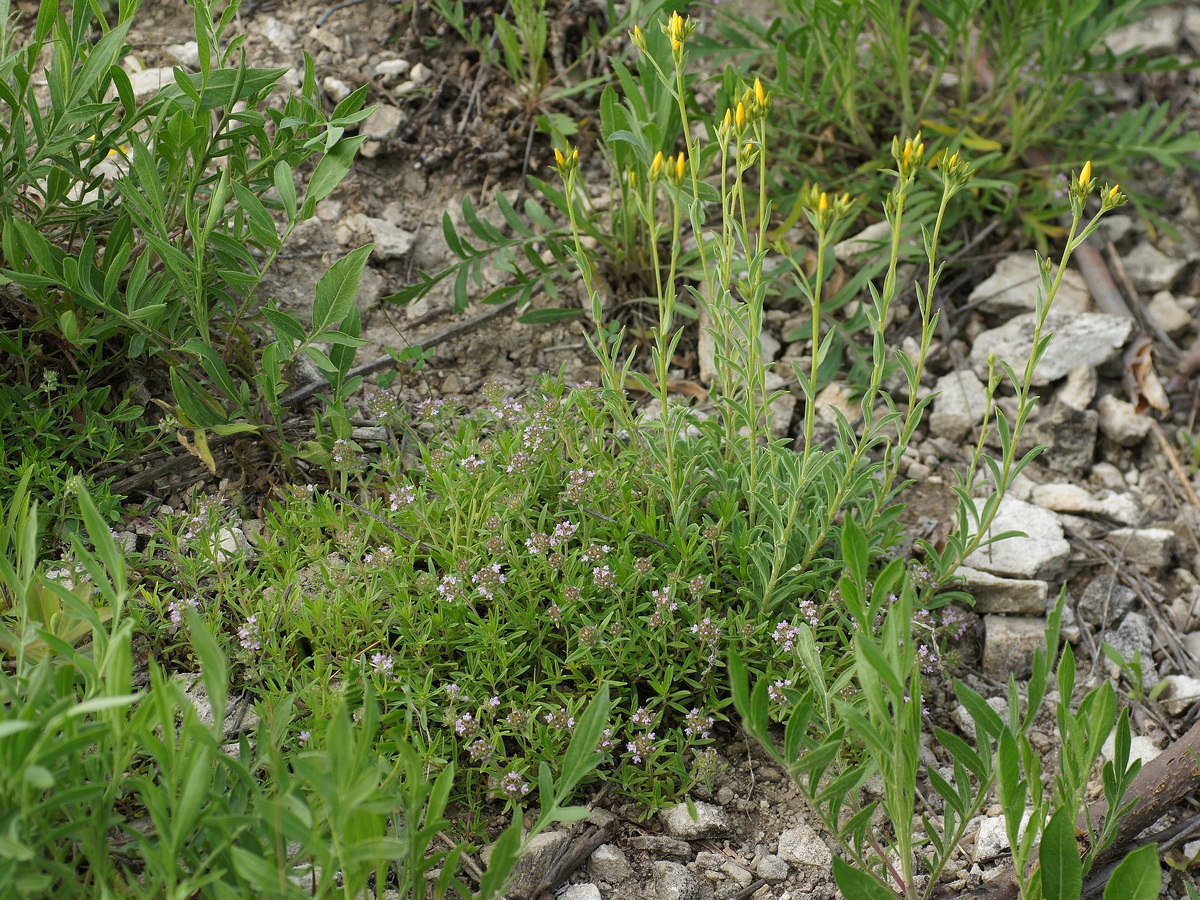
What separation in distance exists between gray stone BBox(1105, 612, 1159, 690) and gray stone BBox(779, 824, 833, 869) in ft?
3.47

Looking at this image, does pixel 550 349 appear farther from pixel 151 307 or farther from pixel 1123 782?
pixel 1123 782

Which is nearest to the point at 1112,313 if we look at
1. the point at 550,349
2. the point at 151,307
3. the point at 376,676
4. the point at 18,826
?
the point at 550,349

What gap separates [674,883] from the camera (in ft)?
6.54

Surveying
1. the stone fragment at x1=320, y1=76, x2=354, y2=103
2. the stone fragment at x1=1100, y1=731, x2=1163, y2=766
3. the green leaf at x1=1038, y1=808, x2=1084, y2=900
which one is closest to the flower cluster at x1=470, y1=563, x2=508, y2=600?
the green leaf at x1=1038, y1=808, x2=1084, y2=900

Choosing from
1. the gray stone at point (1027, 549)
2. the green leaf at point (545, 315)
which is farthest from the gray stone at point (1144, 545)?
the green leaf at point (545, 315)

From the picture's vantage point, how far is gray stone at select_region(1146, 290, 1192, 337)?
3.51m

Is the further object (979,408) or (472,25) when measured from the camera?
(472,25)

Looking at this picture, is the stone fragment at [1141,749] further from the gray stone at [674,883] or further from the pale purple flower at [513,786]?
the pale purple flower at [513,786]

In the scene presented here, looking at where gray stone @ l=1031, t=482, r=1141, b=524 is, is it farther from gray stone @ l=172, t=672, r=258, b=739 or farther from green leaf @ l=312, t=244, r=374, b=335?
gray stone @ l=172, t=672, r=258, b=739

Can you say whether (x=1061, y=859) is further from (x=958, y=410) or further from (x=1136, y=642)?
(x=958, y=410)

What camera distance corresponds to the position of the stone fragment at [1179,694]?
248cm

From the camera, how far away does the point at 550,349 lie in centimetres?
327

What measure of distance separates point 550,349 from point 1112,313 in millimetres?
1987

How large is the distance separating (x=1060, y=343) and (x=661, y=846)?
223 centimetres
